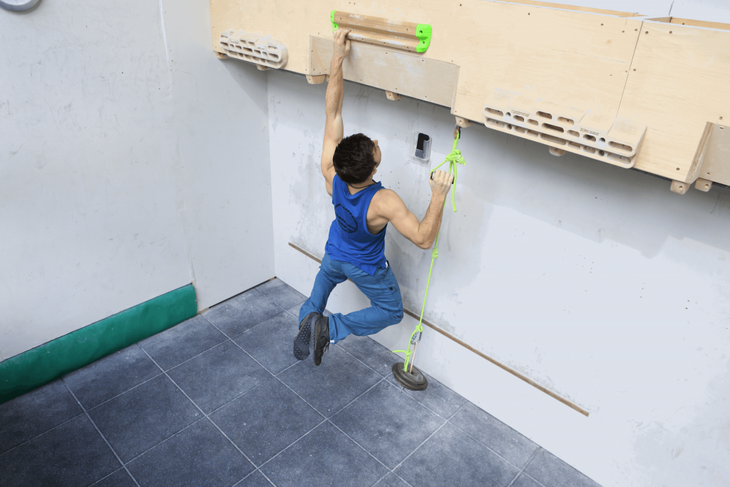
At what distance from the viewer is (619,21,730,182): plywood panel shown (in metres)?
1.76

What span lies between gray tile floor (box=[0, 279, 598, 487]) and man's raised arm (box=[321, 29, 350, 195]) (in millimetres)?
1448

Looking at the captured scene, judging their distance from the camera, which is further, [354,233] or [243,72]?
[243,72]

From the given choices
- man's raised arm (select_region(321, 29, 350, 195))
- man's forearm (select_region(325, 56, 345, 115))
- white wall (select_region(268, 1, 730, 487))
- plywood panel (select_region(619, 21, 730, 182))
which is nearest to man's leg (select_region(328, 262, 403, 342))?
white wall (select_region(268, 1, 730, 487))

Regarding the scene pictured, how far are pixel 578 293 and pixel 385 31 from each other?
5.70 ft

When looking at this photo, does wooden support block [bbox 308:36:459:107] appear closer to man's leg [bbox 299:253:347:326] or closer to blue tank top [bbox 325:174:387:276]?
blue tank top [bbox 325:174:387:276]

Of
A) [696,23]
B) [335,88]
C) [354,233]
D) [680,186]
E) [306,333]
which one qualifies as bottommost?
[306,333]

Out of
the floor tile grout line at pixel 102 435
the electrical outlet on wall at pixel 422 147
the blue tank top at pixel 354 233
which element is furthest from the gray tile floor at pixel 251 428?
the electrical outlet on wall at pixel 422 147

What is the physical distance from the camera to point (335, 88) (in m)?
2.93

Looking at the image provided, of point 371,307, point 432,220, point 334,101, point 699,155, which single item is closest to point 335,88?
point 334,101

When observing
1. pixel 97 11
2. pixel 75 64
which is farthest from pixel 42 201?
pixel 97 11

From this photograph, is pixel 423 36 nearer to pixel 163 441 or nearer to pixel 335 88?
pixel 335 88

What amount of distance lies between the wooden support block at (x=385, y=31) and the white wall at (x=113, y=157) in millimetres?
1310

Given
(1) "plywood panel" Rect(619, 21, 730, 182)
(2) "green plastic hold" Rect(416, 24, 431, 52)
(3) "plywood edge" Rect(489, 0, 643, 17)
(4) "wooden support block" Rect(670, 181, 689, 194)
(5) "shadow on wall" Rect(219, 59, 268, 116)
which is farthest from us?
(5) "shadow on wall" Rect(219, 59, 268, 116)

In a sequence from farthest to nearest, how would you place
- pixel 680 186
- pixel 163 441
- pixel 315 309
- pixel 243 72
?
pixel 243 72
pixel 315 309
pixel 163 441
pixel 680 186
